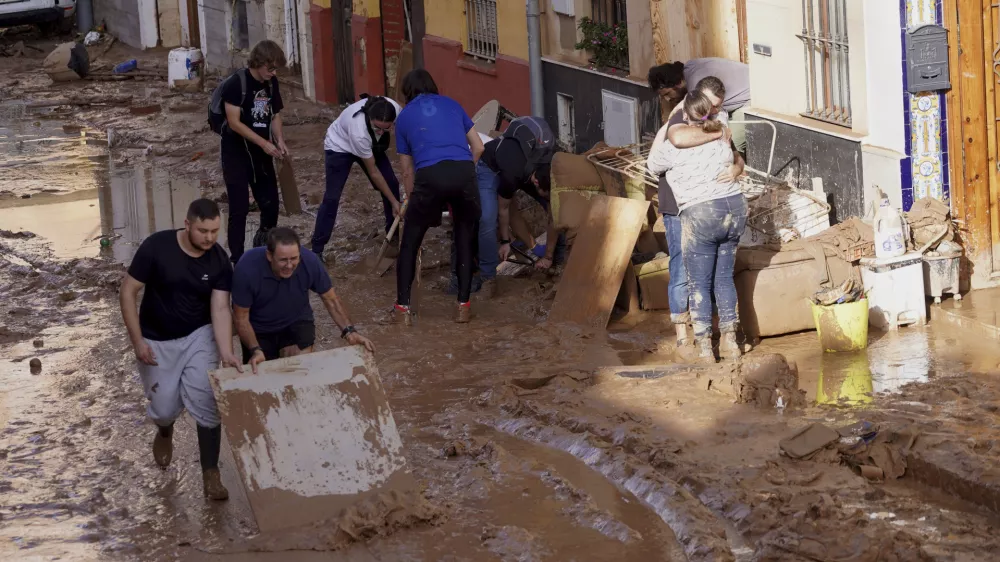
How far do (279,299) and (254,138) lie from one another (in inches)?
157

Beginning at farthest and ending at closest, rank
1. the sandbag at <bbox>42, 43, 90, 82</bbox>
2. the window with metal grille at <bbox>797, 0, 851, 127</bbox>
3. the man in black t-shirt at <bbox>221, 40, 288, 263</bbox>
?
the sandbag at <bbox>42, 43, 90, 82</bbox> < the man in black t-shirt at <bbox>221, 40, 288, 263</bbox> < the window with metal grille at <bbox>797, 0, 851, 127</bbox>

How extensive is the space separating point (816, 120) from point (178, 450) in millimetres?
5688

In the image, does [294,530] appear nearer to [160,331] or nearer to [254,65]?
[160,331]

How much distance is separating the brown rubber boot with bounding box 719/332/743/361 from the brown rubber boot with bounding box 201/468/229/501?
129 inches

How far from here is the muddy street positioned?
19.2 feet

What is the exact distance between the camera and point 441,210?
962 centimetres

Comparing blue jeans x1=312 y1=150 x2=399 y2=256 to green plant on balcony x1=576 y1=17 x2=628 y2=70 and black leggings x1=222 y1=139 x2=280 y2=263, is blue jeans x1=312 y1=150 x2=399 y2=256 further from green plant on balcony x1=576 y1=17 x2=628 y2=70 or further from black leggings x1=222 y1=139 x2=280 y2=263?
green plant on balcony x1=576 y1=17 x2=628 y2=70

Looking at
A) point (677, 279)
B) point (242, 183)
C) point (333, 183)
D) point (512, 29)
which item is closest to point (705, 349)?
point (677, 279)

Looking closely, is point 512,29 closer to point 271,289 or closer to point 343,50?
point 343,50

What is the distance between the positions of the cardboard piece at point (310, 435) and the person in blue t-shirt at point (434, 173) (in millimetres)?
3123

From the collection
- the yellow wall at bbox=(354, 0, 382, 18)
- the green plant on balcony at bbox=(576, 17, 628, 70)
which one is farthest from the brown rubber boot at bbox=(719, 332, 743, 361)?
the yellow wall at bbox=(354, 0, 382, 18)

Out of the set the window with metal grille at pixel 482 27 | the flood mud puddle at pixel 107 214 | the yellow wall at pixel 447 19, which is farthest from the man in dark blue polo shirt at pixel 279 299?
A: the yellow wall at pixel 447 19

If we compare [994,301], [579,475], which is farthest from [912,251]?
[579,475]

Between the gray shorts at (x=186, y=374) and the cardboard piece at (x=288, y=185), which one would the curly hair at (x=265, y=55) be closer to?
the cardboard piece at (x=288, y=185)
